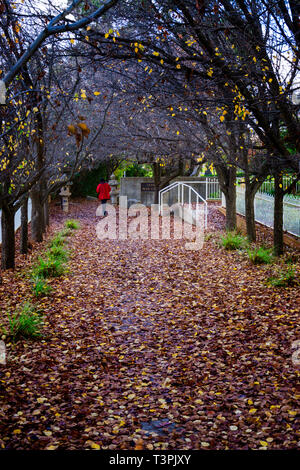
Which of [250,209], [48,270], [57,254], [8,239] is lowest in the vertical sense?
[48,270]

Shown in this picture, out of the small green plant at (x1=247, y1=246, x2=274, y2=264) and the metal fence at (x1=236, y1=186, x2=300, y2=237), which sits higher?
the metal fence at (x1=236, y1=186, x2=300, y2=237)

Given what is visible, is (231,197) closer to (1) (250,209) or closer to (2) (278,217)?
(1) (250,209)

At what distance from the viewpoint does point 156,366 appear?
513 cm

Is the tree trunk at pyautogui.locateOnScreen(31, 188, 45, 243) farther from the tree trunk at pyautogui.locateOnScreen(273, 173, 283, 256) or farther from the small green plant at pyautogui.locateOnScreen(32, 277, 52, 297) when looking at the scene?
the tree trunk at pyautogui.locateOnScreen(273, 173, 283, 256)

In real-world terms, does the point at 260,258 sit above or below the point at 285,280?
above

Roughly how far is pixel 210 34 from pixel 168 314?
4.21 meters

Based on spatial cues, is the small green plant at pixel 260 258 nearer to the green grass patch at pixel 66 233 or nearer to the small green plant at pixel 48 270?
the small green plant at pixel 48 270

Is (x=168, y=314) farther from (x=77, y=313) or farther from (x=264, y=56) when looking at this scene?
(x=264, y=56)

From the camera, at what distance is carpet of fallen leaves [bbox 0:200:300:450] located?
3.72 m

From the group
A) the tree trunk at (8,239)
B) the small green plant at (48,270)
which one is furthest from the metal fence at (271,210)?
the tree trunk at (8,239)

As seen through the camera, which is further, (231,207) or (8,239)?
(231,207)

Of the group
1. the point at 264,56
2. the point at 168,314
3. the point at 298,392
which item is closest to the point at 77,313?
the point at 168,314

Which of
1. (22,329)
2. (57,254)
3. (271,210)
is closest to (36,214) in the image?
A: (57,254)

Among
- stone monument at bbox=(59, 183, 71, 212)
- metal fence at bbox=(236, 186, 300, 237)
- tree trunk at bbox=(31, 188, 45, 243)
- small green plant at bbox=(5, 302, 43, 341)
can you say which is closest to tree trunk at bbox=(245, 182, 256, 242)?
metal fence at bbox=(236, 186, 300, 237)
